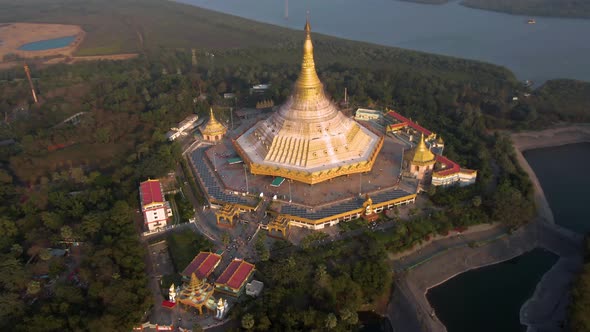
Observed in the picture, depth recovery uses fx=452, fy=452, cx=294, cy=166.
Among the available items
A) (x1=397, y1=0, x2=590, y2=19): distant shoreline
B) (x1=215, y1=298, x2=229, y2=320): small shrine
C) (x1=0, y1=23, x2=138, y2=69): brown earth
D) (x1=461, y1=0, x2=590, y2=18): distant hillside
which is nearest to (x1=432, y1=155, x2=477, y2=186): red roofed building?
(x1=215, y1=298, x2=229, y2=320): small shrine

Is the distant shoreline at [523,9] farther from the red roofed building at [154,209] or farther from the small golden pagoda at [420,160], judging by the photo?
the red roofed building at [154,209]

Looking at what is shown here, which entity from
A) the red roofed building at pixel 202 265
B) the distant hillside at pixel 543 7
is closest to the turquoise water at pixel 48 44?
the red roofed building at pixel 202 265

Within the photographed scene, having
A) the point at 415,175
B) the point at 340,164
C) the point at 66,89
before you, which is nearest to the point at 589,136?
the point at 415,175

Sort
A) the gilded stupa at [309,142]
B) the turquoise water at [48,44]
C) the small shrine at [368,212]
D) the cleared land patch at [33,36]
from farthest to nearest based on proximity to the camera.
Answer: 1. the turquoise water at [48,44]
2. the cleared land patch at [33,36]
3. the gilded stupa at [309,142]
4. the small shrine at [368,212]

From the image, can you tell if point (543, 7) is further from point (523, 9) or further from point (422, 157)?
point (422, 157)

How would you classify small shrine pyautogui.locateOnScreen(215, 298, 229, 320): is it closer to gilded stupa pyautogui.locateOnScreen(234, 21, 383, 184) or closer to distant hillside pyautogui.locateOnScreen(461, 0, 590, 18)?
gilded stupa pyautogui.locateOnScreen(234, 21, 383, 184)

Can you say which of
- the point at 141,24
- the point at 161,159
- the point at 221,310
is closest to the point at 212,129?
the point at 161,159

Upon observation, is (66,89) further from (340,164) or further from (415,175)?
(415,175)
